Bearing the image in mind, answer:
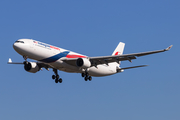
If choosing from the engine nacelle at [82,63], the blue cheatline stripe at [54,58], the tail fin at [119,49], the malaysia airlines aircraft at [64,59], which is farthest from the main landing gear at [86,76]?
the tail fin at [119,49]

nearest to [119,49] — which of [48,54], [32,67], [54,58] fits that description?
[32,67]

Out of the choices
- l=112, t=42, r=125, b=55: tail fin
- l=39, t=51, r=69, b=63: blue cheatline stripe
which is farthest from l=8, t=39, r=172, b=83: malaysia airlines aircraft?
l=112, t=42, r=125, b=55: tail fin

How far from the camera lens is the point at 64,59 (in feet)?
149

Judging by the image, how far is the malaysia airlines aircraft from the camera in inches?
1665

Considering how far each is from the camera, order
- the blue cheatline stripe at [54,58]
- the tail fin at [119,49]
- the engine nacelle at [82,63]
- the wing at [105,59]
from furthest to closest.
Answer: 1. the tail fin at [119,49]
2. the engine nacelle at [82,63]
3. the wing at [105,59]
4. the blue cheatline stripe at [54,58]

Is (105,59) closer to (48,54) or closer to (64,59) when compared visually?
(64,59)

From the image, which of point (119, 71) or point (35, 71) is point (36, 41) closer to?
point (35, 71)

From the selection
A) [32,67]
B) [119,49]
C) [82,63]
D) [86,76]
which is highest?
[119,49]

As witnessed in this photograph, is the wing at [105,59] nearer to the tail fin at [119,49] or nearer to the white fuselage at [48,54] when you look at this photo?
the white fuselage at [48,54]

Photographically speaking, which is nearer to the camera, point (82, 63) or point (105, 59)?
point (82, 63)

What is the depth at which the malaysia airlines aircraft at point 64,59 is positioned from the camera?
139 feet

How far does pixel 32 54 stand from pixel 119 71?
1716 centimetres

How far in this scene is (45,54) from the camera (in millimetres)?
43188

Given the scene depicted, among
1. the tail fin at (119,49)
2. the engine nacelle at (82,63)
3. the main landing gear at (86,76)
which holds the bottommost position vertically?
the main landing gear at (86,76)
